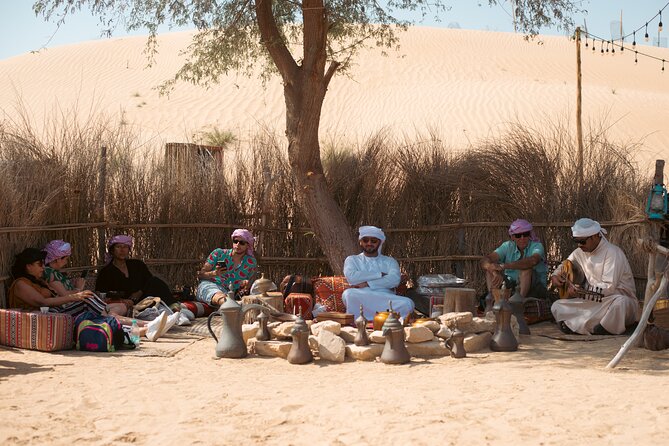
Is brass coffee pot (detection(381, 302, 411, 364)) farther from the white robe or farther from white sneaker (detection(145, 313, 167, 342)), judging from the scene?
white sneaker (detection(145, 313, 167, 342))

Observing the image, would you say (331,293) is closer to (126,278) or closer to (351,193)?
(351,193)

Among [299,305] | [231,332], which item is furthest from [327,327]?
[299,305]

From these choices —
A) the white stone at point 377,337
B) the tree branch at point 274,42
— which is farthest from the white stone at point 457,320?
the tree branch at point 274,42

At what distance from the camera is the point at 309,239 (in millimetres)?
10133

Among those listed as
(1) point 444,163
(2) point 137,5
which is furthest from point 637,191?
(2) point 137,5

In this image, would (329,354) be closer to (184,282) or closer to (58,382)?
(58,382)

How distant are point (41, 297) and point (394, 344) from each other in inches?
131

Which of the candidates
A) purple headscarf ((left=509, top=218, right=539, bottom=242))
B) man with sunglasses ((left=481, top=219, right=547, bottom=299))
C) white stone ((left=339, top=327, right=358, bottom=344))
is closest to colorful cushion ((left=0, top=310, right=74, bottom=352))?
white stone ((left=339, top=327, right=358, bottom=344))

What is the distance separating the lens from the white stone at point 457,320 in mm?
Answer: 7036

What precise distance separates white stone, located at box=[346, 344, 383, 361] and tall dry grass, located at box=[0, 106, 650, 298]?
324 centimetres

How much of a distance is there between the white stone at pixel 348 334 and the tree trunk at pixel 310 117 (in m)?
2.25

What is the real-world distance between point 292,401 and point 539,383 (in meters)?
1.75

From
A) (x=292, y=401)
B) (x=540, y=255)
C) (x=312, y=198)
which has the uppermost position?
(x=312, y=198)

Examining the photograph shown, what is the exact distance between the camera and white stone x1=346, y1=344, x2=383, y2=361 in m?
6.71
